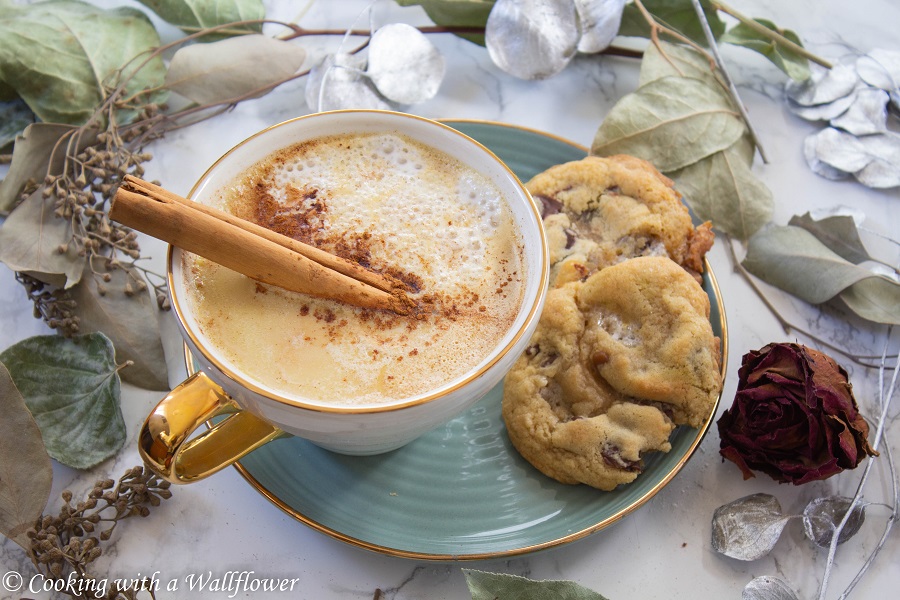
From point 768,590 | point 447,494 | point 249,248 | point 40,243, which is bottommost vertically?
point 768,590

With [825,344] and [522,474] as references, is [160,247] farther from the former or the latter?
[825,344]

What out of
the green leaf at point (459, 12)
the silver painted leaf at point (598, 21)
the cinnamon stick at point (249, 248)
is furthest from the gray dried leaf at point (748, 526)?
the green leaf at point (459, 12)

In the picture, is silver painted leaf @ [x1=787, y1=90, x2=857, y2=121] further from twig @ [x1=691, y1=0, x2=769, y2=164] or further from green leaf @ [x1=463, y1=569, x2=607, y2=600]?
green leaf @ [x1=463, y1=569, x2=607, y2=600]

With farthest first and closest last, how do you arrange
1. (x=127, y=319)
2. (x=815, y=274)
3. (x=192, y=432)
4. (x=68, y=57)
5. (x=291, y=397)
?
(x=68, y=57) → (x=815, y=274) → (x=127, y=319) → (x=192, y=432) → (x=291, y=397)

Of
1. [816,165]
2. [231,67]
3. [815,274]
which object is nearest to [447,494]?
[815,274]

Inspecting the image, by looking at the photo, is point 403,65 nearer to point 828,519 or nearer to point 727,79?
Result: point 727,79

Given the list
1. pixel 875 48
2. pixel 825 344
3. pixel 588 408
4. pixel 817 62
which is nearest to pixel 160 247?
pixel 588 408
